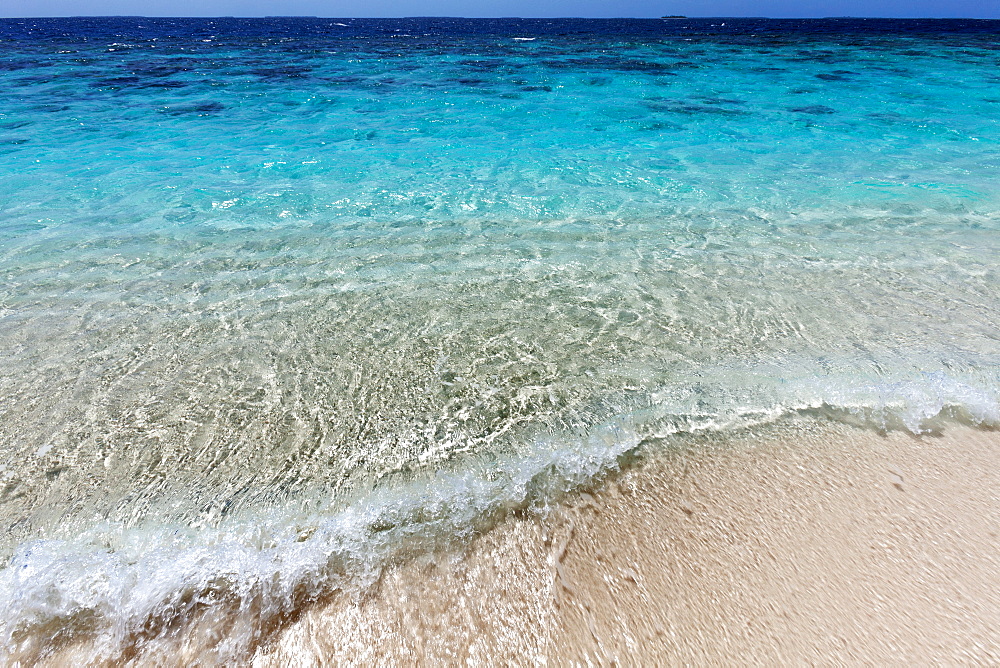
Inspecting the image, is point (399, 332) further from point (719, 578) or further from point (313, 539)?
point (719, 578)

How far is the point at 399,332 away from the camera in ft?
13.0

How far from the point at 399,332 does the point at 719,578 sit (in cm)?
272

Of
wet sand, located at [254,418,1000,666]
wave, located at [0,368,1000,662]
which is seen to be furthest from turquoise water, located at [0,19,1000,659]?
wet sand, located at [254,418,1000,666]

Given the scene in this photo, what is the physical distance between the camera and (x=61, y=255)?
205 inches

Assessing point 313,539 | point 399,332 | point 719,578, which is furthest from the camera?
point 399,332

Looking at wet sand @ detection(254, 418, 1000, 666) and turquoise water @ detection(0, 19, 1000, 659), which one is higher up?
turquoise water @ detection(0, 19, 1000, 659)

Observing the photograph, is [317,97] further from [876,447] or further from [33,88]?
[876,447]

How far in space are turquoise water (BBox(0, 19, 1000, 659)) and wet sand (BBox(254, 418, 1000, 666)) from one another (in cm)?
22

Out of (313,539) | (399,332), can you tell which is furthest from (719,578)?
(399,332)

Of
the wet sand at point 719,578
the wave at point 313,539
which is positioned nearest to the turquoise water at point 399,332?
the wave at point 313,539

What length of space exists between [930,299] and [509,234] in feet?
13.1

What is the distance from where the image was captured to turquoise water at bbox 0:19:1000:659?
247cm

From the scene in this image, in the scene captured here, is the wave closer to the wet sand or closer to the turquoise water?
the turquoise water

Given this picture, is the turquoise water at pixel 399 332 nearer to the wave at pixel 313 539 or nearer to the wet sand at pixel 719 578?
the wave at pixel 313 539
